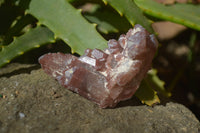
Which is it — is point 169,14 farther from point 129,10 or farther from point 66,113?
point 66,113

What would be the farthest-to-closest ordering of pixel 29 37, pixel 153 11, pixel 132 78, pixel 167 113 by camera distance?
1. pixel 153 11
2. pixel 29 37
3. pixel 167 113
4. pixel 132 78

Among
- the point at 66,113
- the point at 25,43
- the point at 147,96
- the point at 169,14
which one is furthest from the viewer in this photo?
the point at 169,14

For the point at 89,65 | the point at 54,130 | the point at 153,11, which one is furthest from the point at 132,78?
the point at 153,11

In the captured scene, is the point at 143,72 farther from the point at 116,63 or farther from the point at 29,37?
the point at 29,37

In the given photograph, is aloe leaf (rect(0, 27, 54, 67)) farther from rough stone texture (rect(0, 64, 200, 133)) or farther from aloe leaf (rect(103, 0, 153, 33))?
aloe leaf (rect(103, 0, 153, 33))

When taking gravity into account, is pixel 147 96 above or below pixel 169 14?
below

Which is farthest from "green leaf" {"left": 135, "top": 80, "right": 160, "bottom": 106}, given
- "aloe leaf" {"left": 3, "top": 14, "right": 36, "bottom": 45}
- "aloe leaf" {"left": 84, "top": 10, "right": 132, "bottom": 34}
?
"aloe leaf" {"left": 3, "top": 14, "right": 36, "bottom": 45}

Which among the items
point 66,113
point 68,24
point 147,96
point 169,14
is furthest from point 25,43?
point 169,14
